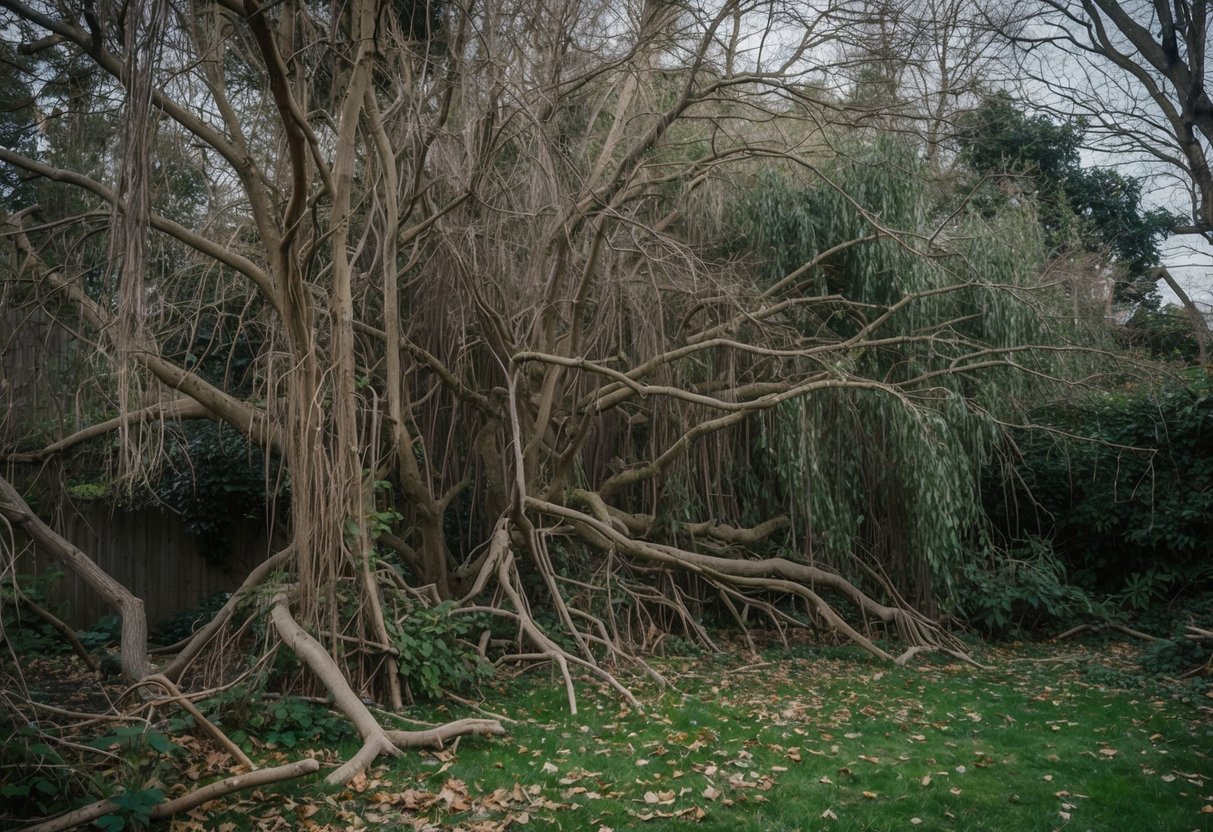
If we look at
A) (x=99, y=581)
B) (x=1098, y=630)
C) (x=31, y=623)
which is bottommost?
(x=1098, y=630)

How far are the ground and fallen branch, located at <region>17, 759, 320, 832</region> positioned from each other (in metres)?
0.09

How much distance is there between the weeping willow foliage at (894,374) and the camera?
785cm

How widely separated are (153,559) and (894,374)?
7.37m

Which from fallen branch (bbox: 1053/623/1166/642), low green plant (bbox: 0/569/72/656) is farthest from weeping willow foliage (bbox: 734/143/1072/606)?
low green plant (bbox: 0/569/72/656)

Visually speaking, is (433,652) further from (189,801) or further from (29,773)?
(29,773)

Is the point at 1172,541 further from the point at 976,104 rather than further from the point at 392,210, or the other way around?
the point at 392,210

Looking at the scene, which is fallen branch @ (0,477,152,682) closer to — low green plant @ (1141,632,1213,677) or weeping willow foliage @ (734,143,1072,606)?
weeping willow foliage @ (734,143,1072,606)

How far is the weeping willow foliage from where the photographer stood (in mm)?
7848

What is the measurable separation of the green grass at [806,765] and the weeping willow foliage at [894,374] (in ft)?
6.29

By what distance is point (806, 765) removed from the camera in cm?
450

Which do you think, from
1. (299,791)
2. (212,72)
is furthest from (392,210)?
(299,791)

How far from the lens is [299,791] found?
3914 mm

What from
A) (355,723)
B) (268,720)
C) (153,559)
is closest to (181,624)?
(153,559)

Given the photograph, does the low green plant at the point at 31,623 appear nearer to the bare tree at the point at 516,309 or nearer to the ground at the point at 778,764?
the bare tree at the point at 516,309
